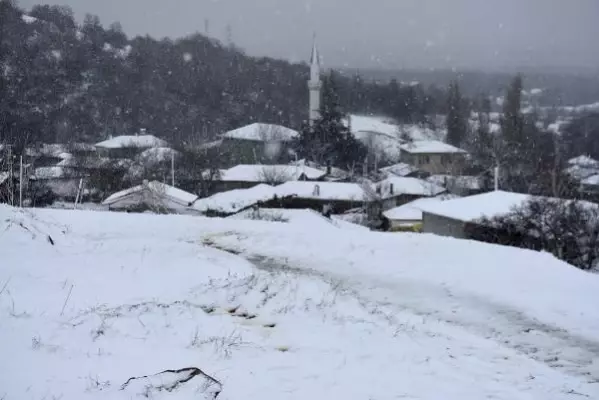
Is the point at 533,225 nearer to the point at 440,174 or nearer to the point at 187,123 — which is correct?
the point at 440,174

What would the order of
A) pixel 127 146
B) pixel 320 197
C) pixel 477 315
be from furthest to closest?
pixel 127 146, pixel 320 197, pixel 477 315

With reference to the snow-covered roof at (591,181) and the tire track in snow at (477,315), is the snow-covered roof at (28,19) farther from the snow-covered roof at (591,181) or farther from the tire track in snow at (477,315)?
the tire track in snow at (477,315)

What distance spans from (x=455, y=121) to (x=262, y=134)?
25.6 metres

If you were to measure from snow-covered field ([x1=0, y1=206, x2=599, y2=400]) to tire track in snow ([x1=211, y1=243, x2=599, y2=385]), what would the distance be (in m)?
0.03

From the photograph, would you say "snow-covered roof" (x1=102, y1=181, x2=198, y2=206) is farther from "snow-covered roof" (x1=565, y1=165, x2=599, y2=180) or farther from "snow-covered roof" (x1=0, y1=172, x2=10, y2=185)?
"snow-covered roof" (x1=565, y1=165, x2=599, y2=180)

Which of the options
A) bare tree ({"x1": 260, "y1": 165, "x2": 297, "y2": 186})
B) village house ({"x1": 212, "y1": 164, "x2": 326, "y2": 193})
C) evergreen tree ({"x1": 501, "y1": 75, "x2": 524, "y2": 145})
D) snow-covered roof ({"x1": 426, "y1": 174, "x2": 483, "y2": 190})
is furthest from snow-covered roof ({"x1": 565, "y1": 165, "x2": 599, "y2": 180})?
bare tree ({"x1": 260, "y1": 165, "x2": 297, "y2": 186})

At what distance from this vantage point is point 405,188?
39500mm

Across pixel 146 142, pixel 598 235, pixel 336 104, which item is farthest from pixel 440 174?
pixel 598 235

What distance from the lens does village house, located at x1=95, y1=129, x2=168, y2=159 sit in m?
48.0

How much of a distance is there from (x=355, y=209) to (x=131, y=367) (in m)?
30.6

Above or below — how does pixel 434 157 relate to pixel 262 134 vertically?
below

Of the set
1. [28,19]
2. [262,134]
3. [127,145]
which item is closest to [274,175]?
[127,145]

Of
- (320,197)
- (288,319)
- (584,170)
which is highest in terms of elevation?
(584,170)

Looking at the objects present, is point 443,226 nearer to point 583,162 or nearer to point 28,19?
point 583,162
